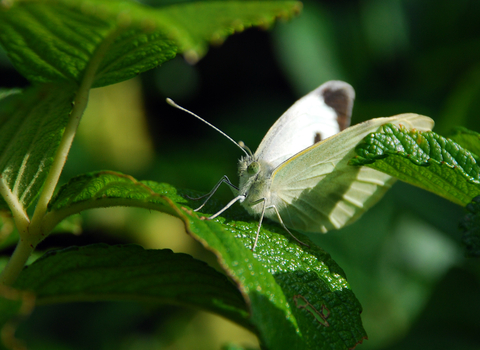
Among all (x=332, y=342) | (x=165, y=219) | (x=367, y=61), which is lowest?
(x=165, y=219)

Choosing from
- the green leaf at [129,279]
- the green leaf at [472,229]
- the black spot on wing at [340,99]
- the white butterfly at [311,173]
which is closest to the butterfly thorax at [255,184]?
the white butterfly at [311,173]

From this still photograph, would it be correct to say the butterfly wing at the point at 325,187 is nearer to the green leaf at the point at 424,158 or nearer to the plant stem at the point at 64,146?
the green leaf at the point at 424,158

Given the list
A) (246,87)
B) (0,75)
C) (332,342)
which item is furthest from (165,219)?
(332,342)

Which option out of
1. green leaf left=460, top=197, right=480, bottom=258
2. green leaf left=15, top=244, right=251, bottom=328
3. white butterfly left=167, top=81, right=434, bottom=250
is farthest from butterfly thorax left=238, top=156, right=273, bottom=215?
green leaf left=460, top=197, right=480, bottom=258

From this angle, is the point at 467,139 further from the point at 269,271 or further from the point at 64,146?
the point at 64,146

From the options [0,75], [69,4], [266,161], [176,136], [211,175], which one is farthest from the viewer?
[176,136]

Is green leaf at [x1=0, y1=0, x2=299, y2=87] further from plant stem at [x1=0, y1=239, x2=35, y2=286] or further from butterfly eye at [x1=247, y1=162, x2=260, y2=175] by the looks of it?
butterfly eye at [x1=247, y1=162, x2=260, y2=175]

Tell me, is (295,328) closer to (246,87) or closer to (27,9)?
(27,9)
